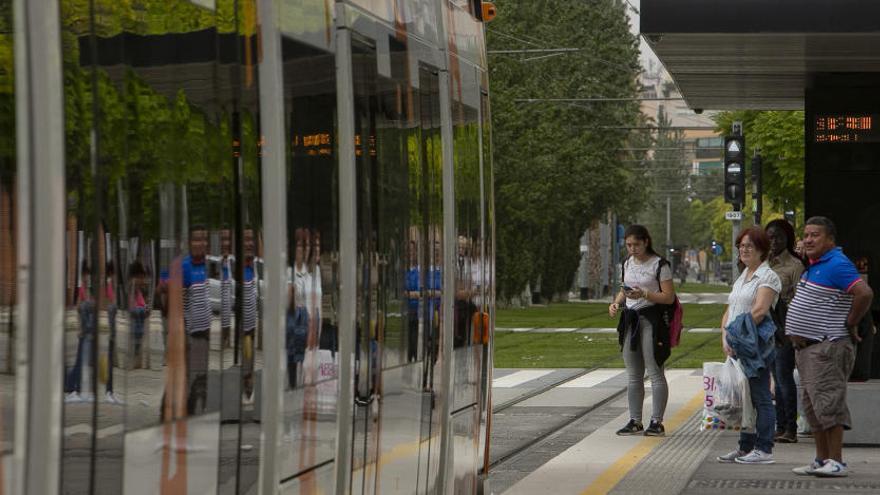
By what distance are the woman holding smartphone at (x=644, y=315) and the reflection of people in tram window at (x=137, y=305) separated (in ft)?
34.2

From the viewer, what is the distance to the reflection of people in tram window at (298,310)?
5562 millimetres

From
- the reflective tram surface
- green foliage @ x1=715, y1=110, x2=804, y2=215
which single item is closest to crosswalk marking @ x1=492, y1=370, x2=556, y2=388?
the reflective tram surface

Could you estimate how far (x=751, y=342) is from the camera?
12438mm

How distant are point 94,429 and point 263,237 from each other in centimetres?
126

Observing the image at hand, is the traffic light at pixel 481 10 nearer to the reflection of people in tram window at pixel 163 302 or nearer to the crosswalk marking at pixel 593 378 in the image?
the reflection of people in tram window at pixel 163 302

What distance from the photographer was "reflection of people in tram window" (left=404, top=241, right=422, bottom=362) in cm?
711

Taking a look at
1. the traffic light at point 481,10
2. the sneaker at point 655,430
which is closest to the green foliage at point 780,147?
the sneaker at point 655,430

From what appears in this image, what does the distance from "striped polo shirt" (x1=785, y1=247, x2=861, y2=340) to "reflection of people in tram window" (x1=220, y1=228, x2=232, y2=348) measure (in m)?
7.25

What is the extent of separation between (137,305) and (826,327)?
7937mm

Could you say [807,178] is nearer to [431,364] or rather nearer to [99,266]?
[431,364]

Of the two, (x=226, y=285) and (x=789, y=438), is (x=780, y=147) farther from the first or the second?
(x=226, y=285)

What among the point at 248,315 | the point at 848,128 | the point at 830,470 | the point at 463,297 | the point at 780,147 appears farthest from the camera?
the point at 780,147

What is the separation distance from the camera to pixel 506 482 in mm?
12203

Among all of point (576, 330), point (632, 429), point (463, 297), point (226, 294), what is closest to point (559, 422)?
point (632, 429)
